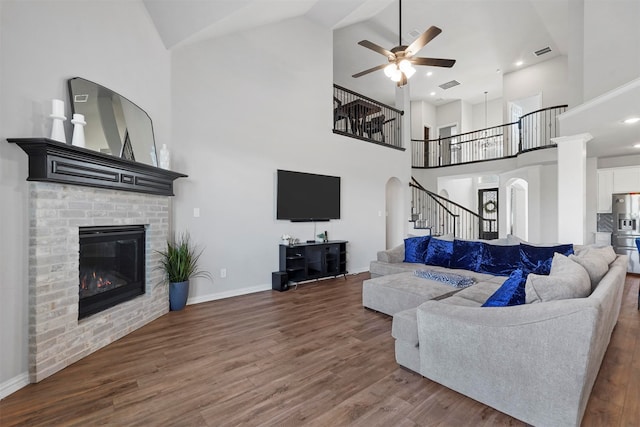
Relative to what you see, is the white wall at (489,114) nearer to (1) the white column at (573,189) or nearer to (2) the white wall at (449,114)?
(2) the white wall at (449,114)

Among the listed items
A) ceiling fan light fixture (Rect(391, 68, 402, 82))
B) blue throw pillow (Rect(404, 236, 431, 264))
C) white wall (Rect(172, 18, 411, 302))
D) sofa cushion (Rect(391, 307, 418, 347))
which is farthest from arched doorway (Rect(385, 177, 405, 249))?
sofa cushion (Rect(391, 307, 418, 347))

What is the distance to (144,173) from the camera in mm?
3141

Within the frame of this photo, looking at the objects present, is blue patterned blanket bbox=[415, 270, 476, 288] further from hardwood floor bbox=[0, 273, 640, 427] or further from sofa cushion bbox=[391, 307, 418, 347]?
sofa cushion bbox=[391, 307, 418, 347]

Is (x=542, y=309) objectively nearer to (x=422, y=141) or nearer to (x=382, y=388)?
(x=382, y=388)

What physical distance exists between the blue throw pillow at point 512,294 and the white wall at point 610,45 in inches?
174

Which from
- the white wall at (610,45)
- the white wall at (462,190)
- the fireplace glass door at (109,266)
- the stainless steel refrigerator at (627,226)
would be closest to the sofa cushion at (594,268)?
the white wall at (610,45)

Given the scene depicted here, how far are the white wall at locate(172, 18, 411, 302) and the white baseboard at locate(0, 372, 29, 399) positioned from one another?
1.92 metres

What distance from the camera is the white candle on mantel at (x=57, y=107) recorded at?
2254 millimetres

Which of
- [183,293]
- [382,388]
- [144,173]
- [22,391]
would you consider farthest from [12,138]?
[382,388]

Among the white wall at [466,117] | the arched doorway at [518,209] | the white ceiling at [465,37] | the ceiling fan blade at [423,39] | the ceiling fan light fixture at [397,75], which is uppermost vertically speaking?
the white ceiling at [465,37]

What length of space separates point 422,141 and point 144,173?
9122mm

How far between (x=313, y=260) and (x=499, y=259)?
2.85 m

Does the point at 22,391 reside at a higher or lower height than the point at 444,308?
lower

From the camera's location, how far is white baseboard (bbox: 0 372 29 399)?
1954mm
